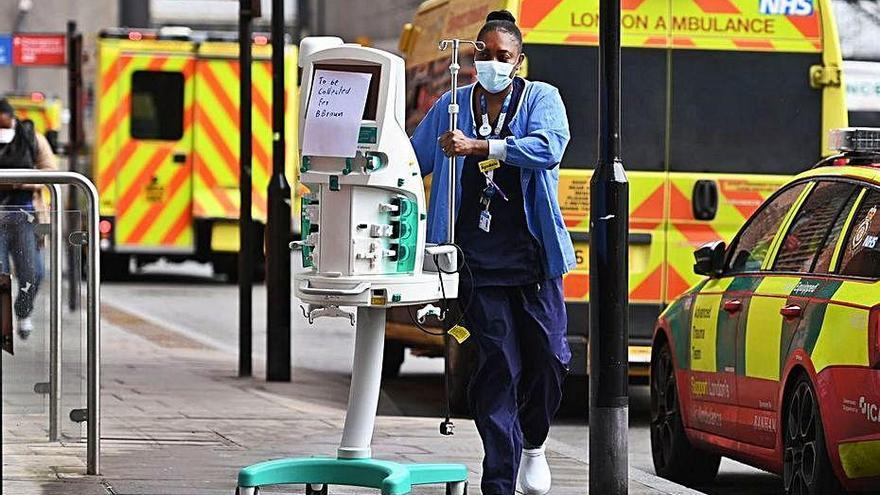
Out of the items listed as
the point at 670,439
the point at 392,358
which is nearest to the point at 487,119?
the point at 670,439

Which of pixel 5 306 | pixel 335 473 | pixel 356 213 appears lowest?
pixel 335 473

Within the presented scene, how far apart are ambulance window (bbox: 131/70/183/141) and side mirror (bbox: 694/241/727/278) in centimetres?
1511

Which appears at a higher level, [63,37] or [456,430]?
[63,37]

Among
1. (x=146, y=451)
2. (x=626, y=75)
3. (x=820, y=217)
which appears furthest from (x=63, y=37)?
(x=820, y=217)

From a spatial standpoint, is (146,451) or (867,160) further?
(146,451)

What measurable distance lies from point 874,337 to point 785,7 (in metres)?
5.05

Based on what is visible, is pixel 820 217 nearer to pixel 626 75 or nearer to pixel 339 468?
pixel 339 468

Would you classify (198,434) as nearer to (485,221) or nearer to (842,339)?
(485,221)

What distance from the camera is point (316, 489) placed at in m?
6.75

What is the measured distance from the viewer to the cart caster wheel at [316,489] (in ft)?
21.9

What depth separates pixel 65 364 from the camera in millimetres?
8336

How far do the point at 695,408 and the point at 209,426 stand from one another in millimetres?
2623

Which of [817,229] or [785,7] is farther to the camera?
[785,7]

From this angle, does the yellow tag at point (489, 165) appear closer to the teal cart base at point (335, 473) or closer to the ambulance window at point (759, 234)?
the teal cart base at point (335, 473)
